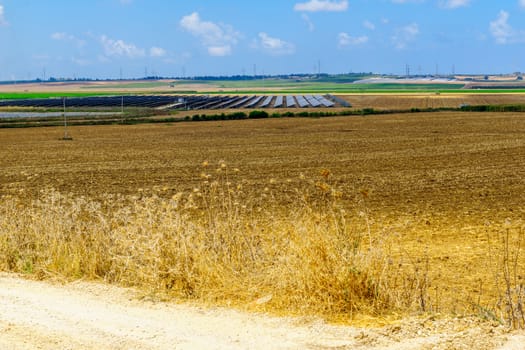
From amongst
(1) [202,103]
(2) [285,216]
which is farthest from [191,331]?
(1) [202,103]

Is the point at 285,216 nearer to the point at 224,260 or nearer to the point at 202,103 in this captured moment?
the point at 224,260

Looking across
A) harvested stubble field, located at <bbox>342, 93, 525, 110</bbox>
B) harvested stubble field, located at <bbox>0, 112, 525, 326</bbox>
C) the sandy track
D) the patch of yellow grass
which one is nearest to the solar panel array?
harvested stubble field, located at <bbox>342, 93, 525, 110</bbox>

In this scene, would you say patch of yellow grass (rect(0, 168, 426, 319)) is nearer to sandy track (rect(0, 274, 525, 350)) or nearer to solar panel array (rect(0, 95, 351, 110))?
sandy track (rect(0, 274, 525, 350))

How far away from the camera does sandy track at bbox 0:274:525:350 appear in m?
7.27

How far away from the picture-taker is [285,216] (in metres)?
18.6

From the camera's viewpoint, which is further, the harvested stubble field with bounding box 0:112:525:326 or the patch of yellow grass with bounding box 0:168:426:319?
the harvested stubble field with bounding box 0:112:525:326

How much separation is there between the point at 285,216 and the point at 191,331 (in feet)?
35.6

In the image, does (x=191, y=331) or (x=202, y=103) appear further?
(x=202, y=103)

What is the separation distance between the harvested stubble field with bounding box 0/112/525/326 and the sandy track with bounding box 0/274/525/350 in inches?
19.5

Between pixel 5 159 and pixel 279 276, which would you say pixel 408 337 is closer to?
pixel 279 276

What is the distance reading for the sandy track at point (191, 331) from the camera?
7.27 metres

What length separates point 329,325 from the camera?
7926 millimetres

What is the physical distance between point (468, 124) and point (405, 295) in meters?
47.5


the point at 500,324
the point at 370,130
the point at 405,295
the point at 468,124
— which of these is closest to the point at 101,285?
the point at 405,295
